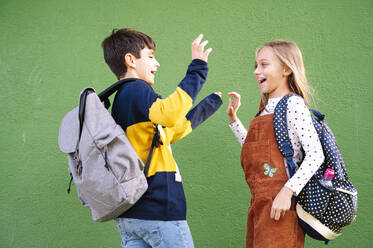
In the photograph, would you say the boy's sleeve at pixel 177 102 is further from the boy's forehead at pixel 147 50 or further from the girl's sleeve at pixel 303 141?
the girl's sleeve at pixel 303 141

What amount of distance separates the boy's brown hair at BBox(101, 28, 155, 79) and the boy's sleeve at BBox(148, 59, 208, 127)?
0.40 metres

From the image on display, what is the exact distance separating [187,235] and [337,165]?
0.78 meters

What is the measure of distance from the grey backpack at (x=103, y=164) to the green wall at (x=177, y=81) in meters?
1.03

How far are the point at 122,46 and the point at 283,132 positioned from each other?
96 centimetres

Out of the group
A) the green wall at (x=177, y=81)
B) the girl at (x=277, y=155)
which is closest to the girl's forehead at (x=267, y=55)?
the girl at (x=277, y=155)

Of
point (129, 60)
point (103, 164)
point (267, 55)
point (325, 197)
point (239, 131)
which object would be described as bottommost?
point (325, 197)

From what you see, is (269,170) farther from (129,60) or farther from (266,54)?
(129,60)

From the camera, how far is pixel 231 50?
9.05ft

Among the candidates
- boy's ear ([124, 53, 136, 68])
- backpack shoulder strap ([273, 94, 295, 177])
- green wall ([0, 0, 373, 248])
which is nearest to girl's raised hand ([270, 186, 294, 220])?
backpack shoulder strap ([273, 94, 295, 177])

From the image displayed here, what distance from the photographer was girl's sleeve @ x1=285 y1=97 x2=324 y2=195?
5.79ft

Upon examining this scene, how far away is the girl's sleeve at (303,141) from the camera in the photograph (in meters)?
1.76

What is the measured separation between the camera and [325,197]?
1.74 m

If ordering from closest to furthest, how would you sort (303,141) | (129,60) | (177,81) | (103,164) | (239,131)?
(103,164)
(303,141)
(129,60)
(239,131)
(177,81)

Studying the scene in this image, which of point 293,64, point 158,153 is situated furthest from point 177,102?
point 293,64
